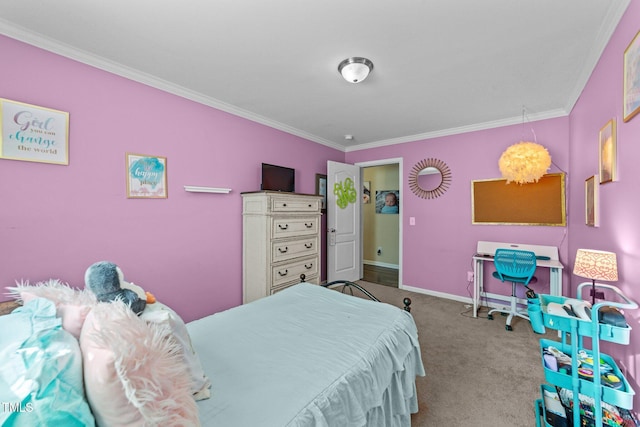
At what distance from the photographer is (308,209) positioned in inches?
133

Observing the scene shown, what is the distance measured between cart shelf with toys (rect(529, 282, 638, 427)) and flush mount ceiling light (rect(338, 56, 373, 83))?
1960mm

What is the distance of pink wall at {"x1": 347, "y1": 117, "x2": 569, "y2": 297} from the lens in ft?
10.8

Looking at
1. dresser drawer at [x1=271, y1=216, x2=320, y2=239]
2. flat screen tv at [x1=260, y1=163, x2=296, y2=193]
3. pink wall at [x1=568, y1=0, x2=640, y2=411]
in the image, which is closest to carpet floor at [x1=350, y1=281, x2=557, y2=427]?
pink wall at [x1=568, y1=0, x2=640, y2=411]

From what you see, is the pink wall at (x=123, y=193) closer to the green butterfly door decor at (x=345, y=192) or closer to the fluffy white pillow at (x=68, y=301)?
the fluffy white pillow at (x=68, y=301)

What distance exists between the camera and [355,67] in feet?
6.98

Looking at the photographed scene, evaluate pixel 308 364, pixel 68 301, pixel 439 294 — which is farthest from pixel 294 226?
pixel 439 294

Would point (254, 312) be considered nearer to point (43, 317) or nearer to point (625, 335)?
point (43, 317)

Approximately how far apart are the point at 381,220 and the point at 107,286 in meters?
5.87

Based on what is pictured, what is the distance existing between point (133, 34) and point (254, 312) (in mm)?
2097

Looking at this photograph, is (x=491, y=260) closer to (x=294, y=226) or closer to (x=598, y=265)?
(x=598, y=265)

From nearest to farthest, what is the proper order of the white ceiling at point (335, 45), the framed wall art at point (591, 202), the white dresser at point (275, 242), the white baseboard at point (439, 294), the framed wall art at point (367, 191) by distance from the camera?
the white ceiling at point (335, 45)
the framed wall art at point (591, 202)
the white dresser at point (275, 242)
the white baseboard at point (439, 294)
the framed wall art at point (367, 191)

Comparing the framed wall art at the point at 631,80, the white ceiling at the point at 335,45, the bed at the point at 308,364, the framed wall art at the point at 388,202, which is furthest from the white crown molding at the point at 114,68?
the framed wall art at the point at 388,202

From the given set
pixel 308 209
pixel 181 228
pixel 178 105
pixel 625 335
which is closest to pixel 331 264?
pixel 308 209

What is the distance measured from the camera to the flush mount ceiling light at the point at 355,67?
2125 mm
